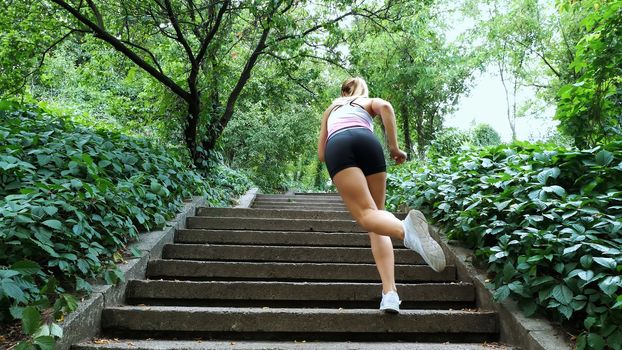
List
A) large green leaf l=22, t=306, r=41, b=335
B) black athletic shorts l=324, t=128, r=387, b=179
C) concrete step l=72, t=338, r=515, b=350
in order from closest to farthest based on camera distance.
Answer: large green leaf l=22, t=306, r=41, b=335 → concrete step l=72, t=338, r=515, b=350 → black athletic shorts l=324, t=128, r=387, b=179

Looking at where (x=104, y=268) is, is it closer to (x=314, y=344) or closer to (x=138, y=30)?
(x=314, y=344)

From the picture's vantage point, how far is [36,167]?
3.41m

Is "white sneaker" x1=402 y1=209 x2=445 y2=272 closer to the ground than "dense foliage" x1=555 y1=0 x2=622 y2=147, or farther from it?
closer to the ground

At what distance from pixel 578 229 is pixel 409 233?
1.00 metres

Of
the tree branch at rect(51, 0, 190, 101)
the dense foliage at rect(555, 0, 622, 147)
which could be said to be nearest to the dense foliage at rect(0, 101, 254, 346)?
the tree branch at rect(51, 0, 190, 101)

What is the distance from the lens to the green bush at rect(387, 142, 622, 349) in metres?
2.37

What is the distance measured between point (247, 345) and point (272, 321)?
28 cm

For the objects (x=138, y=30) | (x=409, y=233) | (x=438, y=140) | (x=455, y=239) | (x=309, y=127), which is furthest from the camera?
(x=309, y=127)

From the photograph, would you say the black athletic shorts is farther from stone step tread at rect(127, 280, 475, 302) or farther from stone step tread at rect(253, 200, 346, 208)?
stone step tread at rect(253, 200, 346, 208)

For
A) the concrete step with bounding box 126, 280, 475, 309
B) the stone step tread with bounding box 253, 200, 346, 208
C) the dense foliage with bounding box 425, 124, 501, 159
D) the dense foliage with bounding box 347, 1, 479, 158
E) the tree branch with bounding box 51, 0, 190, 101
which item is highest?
the dense foliage with bounding box 347, 1, 479, 158

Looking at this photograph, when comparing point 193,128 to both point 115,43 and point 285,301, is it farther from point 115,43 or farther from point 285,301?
point 285,301

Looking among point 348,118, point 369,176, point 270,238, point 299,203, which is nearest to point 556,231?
point 369,176

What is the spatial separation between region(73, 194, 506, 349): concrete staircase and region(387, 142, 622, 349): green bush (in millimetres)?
426

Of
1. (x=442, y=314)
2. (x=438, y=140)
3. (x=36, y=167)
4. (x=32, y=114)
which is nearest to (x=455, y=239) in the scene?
(x=442, y=314)
